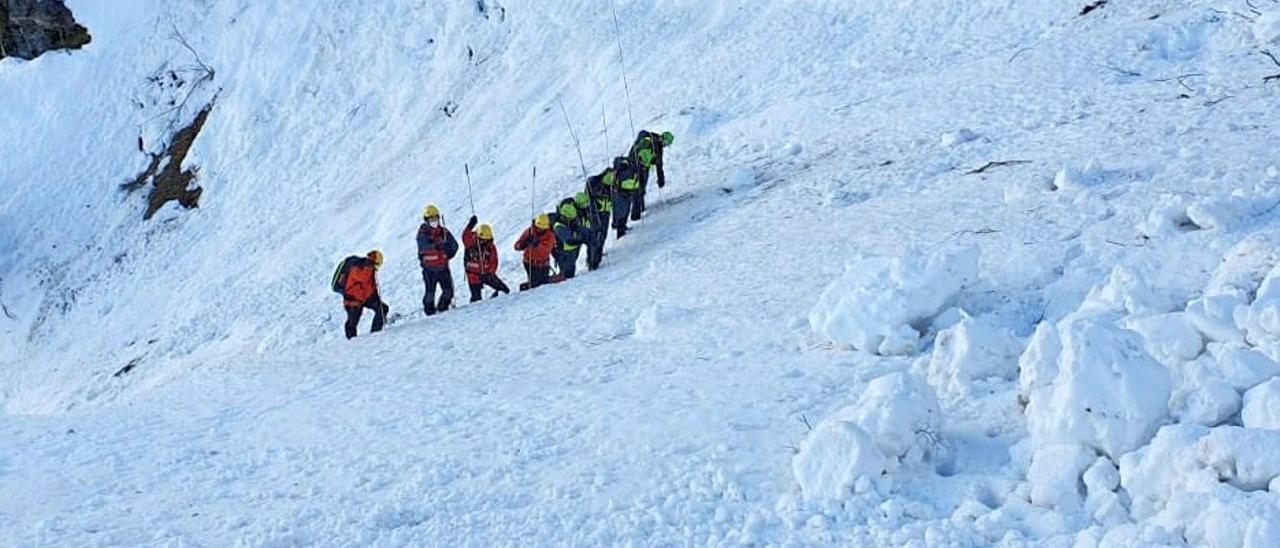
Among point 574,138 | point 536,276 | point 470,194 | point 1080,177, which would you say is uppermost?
point 574,138

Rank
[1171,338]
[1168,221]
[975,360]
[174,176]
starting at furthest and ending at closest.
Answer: [174,176], [1168,221], [975,360], [1171,338]

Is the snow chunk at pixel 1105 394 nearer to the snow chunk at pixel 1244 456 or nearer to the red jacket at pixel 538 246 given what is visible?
the snow chunk at pixel 1244 456

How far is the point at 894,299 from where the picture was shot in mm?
8070

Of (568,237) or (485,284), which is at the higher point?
(568,237)

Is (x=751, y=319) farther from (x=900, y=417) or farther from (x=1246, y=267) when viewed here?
(x=1246, y=267)

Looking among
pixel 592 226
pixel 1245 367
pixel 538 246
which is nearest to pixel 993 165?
pixel 592 226

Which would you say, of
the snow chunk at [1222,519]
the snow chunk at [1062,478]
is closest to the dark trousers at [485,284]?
the snow chunk at [1062,478]

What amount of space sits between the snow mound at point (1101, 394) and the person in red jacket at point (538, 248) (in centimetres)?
857

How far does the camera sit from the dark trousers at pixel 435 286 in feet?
46.2

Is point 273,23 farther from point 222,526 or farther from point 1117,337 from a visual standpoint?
point 1117,337

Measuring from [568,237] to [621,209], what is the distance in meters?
1.30

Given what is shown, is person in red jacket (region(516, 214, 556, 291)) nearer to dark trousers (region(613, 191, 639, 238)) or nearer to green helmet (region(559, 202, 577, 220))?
green helmet (region(559, 202, 577, 220))

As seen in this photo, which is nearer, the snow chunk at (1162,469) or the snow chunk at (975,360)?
the snow chunk at (1162,469)

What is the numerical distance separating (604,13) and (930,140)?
11191 millimetres
